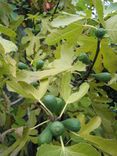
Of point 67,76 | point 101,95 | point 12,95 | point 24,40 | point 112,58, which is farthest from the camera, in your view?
point 24,40

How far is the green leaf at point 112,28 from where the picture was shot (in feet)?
3.56

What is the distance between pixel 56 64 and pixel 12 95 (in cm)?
74

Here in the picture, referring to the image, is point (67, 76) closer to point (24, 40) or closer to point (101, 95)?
point (101, 95)

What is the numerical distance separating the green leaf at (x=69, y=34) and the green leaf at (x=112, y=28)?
0.26ft

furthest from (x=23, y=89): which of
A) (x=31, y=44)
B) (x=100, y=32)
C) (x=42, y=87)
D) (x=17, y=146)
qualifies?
(x=31, y=44)

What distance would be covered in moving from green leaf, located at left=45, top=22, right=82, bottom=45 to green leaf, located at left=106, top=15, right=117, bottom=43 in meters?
0.08

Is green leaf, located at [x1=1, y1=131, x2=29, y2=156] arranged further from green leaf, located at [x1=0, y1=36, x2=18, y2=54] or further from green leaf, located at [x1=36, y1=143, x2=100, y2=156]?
green leaf, located at [x1=0, y1=36, x2=18, y2=54]

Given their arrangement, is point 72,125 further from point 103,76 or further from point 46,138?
point 103,76

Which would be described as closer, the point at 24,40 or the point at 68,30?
the point at 68,30

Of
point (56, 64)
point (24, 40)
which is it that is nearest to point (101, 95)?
point (56, 64)

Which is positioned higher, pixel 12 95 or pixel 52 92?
pixel 52 92

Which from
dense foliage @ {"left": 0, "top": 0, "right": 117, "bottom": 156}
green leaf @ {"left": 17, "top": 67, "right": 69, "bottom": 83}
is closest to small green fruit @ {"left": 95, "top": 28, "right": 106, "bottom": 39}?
dense foliage @ {"left": 0, "top": 0, "right": 117, "bottom": 156}

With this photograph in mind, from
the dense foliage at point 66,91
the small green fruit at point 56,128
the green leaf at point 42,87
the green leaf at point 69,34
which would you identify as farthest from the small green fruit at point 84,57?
the small green fruit at point 56,128

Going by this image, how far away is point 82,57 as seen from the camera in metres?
1.28
